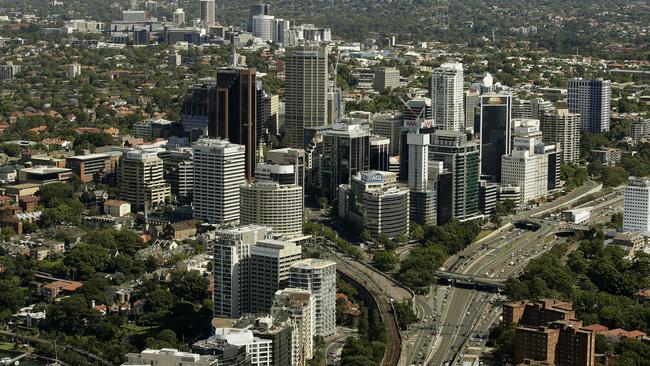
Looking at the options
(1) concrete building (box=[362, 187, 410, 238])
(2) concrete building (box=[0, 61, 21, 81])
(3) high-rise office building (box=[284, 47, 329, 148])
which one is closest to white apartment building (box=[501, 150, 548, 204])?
(1) concrete building (box=[362, 187, 410, 238])

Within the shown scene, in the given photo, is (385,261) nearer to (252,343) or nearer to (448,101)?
(252,343)

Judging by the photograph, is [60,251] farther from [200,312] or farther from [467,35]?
[467,35]

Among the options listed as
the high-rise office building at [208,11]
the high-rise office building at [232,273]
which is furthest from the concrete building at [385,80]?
the high-rise office building at [232,273]

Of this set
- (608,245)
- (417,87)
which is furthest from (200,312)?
(417,87)

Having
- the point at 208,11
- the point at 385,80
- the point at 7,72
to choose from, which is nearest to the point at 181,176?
the point at 385,80

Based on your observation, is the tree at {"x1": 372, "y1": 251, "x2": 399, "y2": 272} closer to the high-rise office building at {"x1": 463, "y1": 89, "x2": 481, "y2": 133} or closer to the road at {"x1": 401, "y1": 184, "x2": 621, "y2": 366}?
the road at {"x1": 401, "y1": 184, "x2": 621, "y2": 366}
